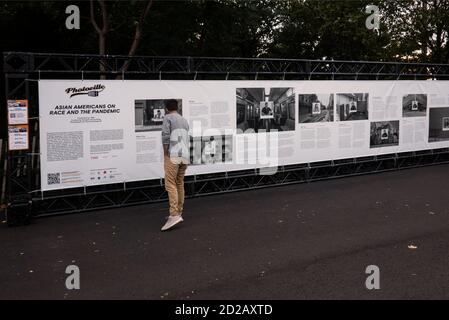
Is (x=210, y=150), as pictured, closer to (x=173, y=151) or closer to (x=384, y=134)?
→ (x=173, y=151)

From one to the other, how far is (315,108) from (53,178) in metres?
6.75

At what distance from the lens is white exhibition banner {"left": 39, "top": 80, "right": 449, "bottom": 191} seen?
910 centimetres

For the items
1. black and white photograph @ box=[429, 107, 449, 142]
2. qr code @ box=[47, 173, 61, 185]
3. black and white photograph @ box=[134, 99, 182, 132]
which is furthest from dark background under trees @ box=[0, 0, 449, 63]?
qr code @ box=[47, 173, 61, 185]

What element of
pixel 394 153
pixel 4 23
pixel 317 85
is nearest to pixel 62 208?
pixel 317 85

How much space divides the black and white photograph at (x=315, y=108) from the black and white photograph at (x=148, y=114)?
3870 mm

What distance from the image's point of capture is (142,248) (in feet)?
23.6

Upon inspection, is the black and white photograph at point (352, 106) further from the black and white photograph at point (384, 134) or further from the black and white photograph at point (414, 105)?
the black and white photograph at point (414, 105)

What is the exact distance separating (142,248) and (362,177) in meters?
8.08

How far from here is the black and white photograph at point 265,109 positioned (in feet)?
36.9

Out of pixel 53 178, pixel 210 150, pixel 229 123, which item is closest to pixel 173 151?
pixel 53 178

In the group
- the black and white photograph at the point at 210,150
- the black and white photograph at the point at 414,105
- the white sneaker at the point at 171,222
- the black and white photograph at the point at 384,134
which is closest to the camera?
the white sneaker at the point at 171,222

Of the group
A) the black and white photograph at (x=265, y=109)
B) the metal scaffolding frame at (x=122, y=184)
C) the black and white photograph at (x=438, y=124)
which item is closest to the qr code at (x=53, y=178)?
the metal scaffolding frame at (x=122, y=184)

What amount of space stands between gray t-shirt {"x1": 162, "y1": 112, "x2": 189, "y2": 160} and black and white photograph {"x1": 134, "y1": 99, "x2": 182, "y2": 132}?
184cm

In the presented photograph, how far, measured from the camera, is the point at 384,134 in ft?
45.4
